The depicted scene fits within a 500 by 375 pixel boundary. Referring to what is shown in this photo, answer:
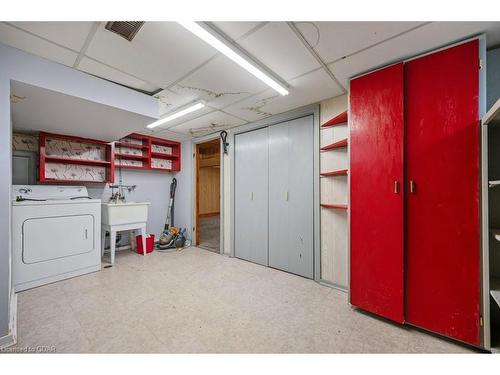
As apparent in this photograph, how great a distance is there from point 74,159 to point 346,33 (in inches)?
158

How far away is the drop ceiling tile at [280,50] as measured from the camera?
4.98 ft

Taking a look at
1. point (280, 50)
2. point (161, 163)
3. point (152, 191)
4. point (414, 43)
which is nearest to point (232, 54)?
point (280, 50)

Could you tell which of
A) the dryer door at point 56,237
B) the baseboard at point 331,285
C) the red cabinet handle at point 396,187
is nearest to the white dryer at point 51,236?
the dryer door at point 56,237

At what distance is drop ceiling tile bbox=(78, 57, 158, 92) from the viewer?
192 centimetres

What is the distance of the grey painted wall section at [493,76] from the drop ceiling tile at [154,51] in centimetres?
225

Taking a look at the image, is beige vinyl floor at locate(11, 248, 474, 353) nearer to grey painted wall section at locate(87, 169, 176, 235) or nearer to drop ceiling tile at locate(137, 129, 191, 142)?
grey painted wall section at locate(87, 169, 176, 235)

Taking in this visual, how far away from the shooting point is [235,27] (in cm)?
147

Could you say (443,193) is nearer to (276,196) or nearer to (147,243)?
(276,196)

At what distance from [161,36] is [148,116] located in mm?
1194

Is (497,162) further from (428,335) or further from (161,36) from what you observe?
(161,36)

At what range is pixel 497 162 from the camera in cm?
164

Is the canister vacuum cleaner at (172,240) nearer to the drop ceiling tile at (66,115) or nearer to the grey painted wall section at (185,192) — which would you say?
the grey painted wall section at (185,192)

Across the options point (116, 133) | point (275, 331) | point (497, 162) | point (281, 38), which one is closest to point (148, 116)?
point (116, 133)

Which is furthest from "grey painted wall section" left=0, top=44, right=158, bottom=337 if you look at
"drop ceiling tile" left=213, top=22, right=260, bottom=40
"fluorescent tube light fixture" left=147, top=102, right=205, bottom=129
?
"drop ceiling tile" left=213, top=22, right=260, bottom=40
